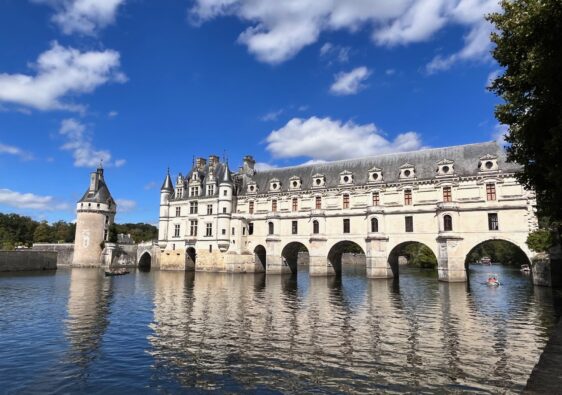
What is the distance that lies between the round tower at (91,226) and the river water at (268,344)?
38.1m

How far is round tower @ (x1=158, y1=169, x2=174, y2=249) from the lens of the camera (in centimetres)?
5762

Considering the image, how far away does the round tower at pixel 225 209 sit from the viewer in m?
50.9

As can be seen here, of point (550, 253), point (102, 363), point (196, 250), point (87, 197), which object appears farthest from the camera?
point (87, 197)

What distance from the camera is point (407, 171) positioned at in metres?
40.9

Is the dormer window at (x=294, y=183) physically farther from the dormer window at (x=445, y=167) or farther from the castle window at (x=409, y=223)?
the dormer window at (x=445, y=167)

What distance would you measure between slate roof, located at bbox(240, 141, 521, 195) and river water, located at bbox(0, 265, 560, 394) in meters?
16.8

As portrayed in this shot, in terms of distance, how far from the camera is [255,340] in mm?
14016

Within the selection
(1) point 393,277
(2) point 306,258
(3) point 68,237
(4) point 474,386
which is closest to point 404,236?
(1) point 393,277

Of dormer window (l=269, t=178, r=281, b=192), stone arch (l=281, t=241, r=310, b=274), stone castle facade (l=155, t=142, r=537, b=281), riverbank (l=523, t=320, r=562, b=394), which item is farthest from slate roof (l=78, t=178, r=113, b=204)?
riverbank (l=523, t=320, r=562, b=394)

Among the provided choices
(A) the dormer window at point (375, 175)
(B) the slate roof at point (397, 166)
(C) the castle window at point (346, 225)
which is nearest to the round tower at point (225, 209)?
(B) the slate roof at point (397, 166)

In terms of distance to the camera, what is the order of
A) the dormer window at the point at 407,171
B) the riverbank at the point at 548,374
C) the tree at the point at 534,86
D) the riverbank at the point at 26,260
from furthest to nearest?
1. the riverbank at the point at 26,260
2. the dormer window at the point at 407,171
3. the tree at the point at 534,86
4. the riverbank at the point at 548,374

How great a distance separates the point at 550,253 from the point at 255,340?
27.8m

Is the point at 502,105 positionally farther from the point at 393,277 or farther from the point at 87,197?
the point at 87,197

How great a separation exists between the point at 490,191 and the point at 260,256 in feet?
92.9
